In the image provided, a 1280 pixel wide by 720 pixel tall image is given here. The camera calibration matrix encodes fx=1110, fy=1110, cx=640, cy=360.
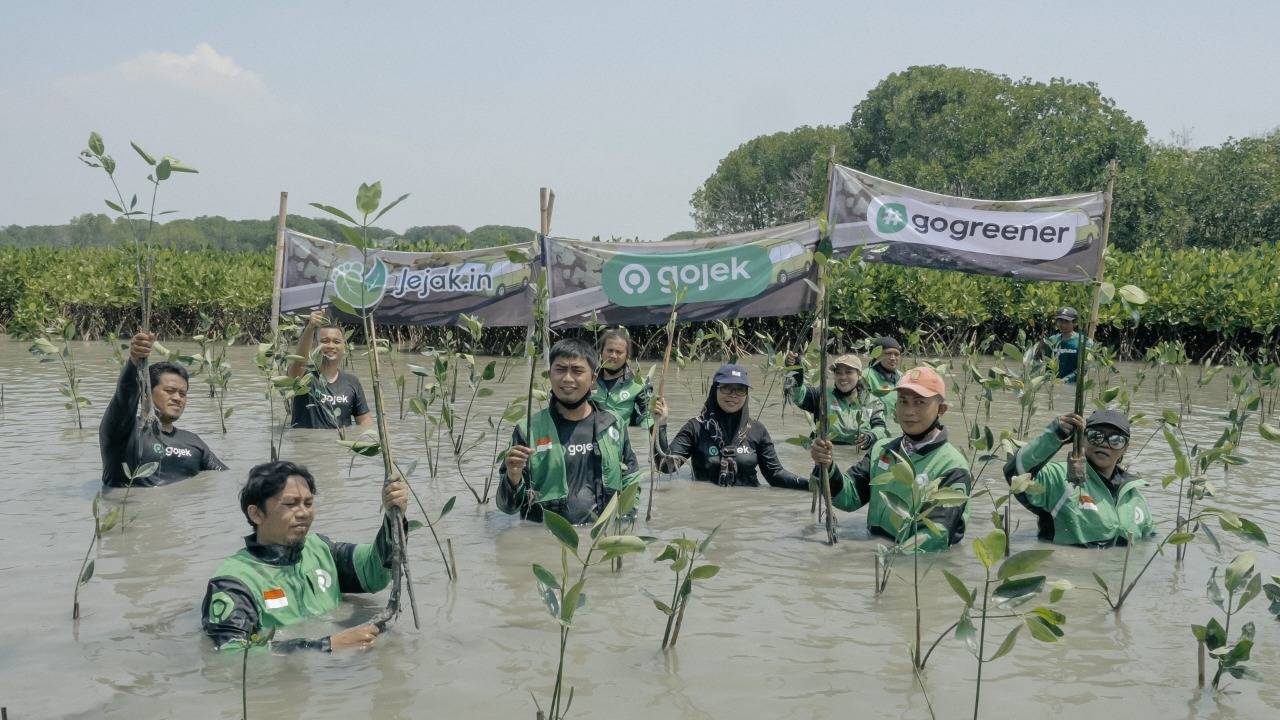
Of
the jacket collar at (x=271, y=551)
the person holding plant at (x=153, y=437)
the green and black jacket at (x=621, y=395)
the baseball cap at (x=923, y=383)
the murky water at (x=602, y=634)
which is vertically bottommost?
the murky water at (x=602, y=634)

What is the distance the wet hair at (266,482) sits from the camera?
4.55 meters

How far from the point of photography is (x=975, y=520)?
7.16 meters

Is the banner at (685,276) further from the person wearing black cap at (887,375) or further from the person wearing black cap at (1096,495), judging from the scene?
the person wearing black cap at (1096,495)

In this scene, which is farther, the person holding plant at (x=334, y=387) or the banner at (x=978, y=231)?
the banner at (x=978, y=231)

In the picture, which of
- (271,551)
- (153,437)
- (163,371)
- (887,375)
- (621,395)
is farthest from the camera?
(887,375)

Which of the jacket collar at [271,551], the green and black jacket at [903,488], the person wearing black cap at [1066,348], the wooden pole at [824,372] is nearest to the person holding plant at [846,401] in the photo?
the green and black jacket at [903,488]

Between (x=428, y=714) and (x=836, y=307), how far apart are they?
50.0ft

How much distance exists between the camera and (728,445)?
319 inches

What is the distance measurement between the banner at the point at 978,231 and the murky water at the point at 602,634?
379 centimetres

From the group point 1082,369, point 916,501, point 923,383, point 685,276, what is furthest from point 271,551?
point 685,276

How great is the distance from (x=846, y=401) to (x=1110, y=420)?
11.8ft

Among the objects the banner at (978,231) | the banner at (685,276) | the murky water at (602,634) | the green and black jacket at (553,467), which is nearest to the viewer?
the murky water at (602,634)

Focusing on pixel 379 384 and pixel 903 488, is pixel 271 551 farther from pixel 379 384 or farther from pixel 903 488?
pixel 903 488

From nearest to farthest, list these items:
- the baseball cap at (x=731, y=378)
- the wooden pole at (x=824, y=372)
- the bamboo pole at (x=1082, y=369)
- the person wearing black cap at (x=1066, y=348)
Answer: the bamboo pole at (x=1082, y=369) < the wooden pole at (x=824, y=372) < the baseball cap at (x=731, y=378) < the person wearing black cap at (x=1066, y=348)
